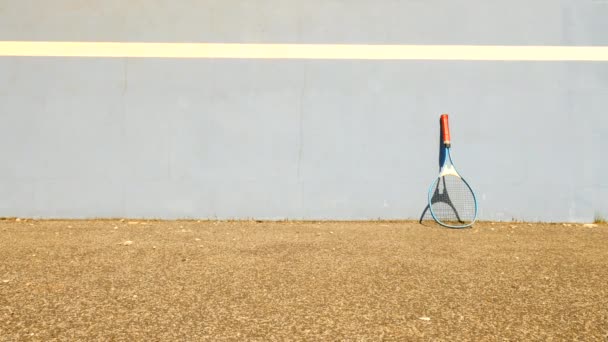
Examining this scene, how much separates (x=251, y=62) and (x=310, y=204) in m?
2.18

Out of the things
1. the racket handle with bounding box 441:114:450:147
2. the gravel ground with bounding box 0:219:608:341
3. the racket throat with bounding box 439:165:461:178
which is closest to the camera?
the gravel ground with bounding box 0:219:608:341

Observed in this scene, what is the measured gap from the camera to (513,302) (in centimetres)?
389

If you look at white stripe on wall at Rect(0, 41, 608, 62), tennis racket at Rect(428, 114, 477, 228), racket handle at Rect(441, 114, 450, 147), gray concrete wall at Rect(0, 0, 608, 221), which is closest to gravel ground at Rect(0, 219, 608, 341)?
tennis racket at Rect(428, 114, 477, 228)

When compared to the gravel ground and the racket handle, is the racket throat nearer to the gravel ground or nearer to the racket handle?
the racket handle

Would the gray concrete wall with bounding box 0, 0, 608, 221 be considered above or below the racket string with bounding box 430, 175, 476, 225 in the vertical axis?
above

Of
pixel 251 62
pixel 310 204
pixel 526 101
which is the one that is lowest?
pixel 310 204

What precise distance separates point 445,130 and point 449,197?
950 millimetres

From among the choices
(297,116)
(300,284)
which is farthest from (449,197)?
(300,284)

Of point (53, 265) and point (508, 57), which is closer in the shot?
point (53, 265)

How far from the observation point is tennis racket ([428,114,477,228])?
7355 mm

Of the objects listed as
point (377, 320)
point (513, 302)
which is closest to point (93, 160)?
point (377, 320)

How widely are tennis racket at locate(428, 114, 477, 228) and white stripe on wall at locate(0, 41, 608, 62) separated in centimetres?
100

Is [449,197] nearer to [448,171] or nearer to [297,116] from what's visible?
[448,171]

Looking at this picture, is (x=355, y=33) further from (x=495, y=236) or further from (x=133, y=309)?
(x=133, y=309)
